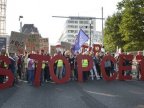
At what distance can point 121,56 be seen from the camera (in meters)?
25.7

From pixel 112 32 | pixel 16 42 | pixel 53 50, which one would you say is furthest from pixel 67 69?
pixel 112 32

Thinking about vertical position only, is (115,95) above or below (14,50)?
below

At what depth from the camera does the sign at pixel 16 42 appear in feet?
92.6

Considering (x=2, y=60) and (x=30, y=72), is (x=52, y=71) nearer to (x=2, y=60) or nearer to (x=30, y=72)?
(x=30, y=72)

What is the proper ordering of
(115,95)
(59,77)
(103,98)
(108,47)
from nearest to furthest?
(103,98) → (115,95) → (59,77) → (108,47)

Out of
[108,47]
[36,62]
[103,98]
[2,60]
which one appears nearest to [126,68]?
[36,62]

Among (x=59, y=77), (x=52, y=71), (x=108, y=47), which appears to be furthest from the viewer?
(x=108, y=47)

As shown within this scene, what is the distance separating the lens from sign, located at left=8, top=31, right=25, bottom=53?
92.6 ft

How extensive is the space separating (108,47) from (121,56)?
6435 cm

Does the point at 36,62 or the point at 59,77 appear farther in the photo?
the point at 59,77

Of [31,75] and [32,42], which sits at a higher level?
[32,42]

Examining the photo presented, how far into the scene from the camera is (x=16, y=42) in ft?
93.3

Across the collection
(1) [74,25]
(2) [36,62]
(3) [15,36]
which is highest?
(1) [74,25]

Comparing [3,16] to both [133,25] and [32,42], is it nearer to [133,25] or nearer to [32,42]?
[133,25]
